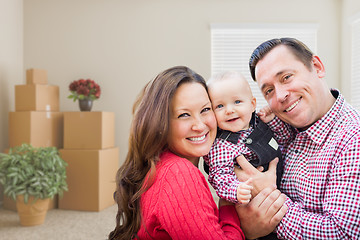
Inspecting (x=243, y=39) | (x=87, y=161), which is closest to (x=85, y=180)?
(x=87, y=161)

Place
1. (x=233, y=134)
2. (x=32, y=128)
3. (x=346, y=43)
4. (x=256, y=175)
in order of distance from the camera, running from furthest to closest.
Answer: (x=346, y=43) < (x=32, y=128) < (x=233, y=134) < (x=256, y=175)

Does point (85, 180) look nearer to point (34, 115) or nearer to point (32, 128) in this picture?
point (32, 128)

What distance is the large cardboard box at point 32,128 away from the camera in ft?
13.9

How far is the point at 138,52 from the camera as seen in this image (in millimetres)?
5129

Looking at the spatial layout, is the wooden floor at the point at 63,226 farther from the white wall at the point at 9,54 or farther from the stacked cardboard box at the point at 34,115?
the white wall at the point at 9,54

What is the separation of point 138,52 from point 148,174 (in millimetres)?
4028

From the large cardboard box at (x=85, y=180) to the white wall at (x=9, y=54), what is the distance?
1.04 m

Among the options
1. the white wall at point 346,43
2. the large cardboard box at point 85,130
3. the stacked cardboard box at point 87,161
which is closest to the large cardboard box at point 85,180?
the stacked cardboard box at point 87,161

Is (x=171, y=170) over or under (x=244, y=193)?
over

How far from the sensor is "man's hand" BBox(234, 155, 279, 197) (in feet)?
4.82

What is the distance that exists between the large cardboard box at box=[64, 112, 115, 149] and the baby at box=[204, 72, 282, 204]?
2.94m

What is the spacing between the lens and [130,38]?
512 centimetres

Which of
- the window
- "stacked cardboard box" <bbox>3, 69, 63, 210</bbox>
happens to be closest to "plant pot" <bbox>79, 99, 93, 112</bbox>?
"stacked cardboard box" <bbox>3, 69, 63, 210</bbox>

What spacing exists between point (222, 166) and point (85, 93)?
3.40m
